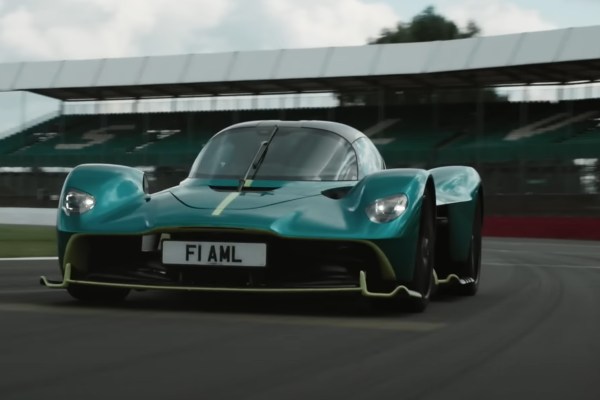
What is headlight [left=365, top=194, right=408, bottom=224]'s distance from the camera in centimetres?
514

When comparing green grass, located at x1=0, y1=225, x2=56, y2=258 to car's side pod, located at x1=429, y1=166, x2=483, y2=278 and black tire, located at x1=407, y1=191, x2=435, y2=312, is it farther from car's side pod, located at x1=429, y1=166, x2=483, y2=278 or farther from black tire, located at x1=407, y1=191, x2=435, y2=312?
black tire, located at x1=407, y1=191, x2=435, y2=312

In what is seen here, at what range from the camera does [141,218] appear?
203 inches

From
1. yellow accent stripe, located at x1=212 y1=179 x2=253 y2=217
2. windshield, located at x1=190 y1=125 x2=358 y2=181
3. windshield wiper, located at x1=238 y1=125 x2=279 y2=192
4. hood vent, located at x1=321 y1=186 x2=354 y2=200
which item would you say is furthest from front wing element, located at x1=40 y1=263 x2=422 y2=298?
windshield, located at x1=190 y1=125 x2=358 y2=181

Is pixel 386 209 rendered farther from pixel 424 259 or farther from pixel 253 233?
pixel 253 233

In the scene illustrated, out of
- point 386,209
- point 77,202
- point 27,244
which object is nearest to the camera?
point 386,209

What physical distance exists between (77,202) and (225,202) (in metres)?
0.78

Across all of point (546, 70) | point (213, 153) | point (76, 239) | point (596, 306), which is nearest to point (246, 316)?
point (76, 239)

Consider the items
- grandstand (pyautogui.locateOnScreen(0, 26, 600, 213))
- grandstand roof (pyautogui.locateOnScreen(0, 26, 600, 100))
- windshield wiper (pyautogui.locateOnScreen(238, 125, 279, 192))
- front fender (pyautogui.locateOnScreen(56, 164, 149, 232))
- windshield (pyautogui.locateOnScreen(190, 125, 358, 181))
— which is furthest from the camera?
grandstand roof (pyautogui.locateOnScreen(0, 26, 600, 100))

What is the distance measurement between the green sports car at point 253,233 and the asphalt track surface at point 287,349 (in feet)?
0.56

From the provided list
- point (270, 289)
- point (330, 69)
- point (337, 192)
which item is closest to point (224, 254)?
point (270, 289)

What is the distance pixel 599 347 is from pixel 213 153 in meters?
2.70

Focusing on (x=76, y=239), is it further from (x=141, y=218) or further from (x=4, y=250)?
(x=4, y=250)

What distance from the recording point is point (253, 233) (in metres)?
4.95

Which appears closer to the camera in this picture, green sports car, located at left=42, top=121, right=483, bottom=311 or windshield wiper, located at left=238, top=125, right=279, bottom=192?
green sports car, located at left=42, top=121, right=483, bottom=311
